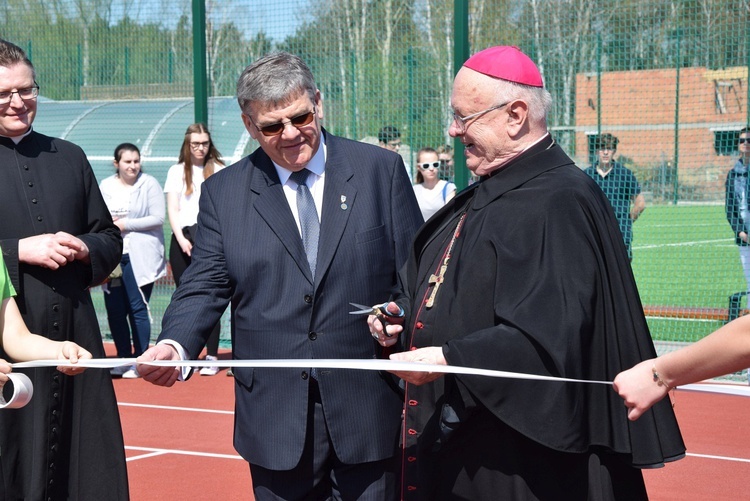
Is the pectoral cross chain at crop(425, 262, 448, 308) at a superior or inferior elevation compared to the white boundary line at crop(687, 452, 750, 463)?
superior

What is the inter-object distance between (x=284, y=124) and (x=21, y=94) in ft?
4.11

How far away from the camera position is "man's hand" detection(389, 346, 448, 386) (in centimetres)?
287

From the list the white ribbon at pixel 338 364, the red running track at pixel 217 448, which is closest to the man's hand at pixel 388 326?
the white ribbon at pixel 338 364

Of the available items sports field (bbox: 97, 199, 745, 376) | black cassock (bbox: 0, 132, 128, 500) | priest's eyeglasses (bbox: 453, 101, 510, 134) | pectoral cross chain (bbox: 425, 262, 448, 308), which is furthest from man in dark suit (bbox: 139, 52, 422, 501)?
sports field (bbox: 97, 199, 745, 376)

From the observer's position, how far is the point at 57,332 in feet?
13.5

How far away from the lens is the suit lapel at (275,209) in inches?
138

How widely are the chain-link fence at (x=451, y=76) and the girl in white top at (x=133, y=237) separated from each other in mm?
1430

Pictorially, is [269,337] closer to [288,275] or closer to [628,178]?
[288,275]

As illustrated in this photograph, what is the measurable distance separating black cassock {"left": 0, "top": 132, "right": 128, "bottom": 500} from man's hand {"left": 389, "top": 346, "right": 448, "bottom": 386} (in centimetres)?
174

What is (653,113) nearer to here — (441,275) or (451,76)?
(451,76)

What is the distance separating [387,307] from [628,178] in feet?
22.9

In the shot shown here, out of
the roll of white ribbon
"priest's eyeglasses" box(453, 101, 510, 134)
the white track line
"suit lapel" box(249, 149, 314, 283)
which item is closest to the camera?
"priest's eyeglasses" box(453, 101, 510, 134)

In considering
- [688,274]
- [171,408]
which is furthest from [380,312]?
[688,274]

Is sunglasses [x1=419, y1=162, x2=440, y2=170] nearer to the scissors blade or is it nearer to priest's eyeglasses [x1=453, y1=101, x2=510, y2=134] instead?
the scissors blade
